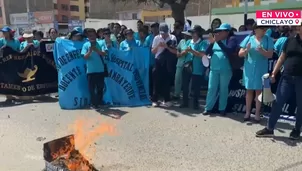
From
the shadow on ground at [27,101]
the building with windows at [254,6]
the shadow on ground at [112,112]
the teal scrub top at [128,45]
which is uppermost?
the building with windows at [254,6]

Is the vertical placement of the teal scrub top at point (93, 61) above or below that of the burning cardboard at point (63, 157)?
above

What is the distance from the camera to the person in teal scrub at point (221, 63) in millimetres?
6504

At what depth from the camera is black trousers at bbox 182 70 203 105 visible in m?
7.27

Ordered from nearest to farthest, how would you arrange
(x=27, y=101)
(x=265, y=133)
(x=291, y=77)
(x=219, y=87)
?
(x=291, y=77) → (x=265, y=133) → (x=219, y=87) → (x=27, y=101)

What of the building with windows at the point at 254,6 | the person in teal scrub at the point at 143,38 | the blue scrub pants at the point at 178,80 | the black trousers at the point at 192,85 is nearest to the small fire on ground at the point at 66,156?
the black trousers at the point at 192,85

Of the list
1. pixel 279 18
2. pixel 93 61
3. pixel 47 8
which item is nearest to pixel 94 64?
pixel 93 61

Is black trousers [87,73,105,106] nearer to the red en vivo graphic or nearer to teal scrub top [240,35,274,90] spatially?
teal scrub top [240,35,274,90]

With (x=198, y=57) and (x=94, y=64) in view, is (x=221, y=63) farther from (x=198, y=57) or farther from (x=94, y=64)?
(x=94, y=64)

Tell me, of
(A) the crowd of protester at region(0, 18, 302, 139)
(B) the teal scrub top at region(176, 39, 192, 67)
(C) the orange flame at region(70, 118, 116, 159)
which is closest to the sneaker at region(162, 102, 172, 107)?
(A) the crowd of protester at region(0, 18, 302, 139)

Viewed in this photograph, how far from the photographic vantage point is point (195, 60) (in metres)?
7.15

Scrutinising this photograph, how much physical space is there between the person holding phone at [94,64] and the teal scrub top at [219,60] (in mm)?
2304

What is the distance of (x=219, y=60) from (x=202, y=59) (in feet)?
1.34

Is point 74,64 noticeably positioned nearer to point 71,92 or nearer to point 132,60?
point 71,92

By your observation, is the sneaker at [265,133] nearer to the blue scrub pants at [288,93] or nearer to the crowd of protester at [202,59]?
the crowd of protester at [202,59]
